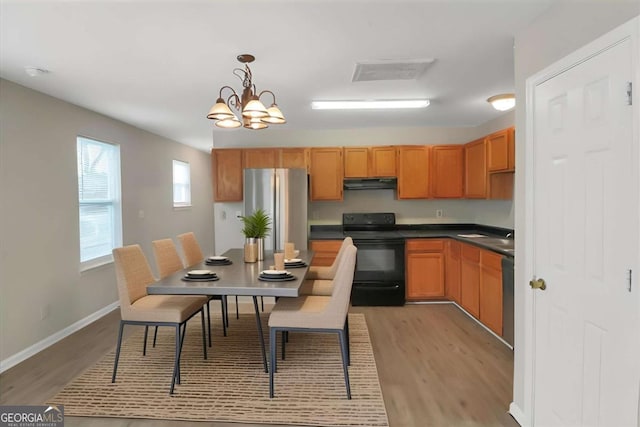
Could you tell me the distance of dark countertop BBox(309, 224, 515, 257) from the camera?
4.05 m

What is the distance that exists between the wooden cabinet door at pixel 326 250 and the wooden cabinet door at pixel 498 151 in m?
2.01

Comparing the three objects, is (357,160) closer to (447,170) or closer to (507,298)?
(447,170)

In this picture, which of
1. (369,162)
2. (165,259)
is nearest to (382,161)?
(369,162)

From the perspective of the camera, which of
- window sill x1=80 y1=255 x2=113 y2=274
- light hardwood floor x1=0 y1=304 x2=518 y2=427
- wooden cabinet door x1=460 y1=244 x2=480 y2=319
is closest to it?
light hardwood floor x1=0 y1=304 x2=518 y2=427

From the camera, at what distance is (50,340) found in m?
3.39

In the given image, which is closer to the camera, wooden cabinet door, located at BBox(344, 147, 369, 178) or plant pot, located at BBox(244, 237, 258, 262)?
plant pot, located at BBox(244, 237, 258, 262)

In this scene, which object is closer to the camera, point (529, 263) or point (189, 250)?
point (529, 263)

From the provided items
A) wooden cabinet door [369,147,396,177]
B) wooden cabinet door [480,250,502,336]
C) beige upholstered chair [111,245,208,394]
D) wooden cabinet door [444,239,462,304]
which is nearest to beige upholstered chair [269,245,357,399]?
beige upholstered chair [111,245,208,394]

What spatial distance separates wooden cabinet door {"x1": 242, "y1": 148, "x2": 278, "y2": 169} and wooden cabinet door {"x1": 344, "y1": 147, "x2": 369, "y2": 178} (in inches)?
39.5

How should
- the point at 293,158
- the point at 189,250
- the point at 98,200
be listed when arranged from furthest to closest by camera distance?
1. the point at 293,158
2. the point at 98,200
3. the point at 189,250

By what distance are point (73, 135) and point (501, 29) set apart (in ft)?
13.2

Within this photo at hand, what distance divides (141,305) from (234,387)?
93 centimetres

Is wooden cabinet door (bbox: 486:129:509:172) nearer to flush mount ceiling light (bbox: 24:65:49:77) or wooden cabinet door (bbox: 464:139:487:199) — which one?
wooden cabinet door (bbox: 464:139:487:199)

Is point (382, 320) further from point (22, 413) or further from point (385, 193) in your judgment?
point (22, 413)
